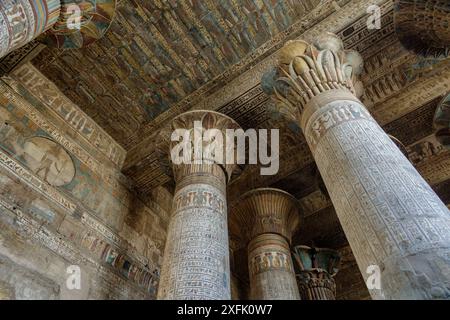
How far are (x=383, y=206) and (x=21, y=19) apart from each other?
10.5 ft

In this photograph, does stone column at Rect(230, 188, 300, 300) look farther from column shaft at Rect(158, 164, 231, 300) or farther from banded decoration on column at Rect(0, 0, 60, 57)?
banded decoration on column at Rect(0, 0, 60, 57)

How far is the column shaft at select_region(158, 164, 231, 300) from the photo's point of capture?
2846 millimetres

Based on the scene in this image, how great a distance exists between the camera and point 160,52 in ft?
18.0

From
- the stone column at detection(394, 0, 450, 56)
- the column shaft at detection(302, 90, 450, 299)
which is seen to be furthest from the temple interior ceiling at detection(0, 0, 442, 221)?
the column shaft at detection(302, 90, 450, 299)

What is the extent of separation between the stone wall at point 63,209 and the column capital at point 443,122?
167 inches

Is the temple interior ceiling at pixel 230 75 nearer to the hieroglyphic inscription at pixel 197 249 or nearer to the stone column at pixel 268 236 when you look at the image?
the stone column at pixel 268 236

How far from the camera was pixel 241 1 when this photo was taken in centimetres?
512

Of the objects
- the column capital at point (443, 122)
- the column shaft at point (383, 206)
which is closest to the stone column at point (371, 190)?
the column shaft at point (383, 206)

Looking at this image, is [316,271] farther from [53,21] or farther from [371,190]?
[53,21]

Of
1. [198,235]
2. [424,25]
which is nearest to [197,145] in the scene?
[198,235]

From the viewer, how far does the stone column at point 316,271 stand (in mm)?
5613

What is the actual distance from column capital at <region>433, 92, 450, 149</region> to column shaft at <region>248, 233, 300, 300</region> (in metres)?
2.62

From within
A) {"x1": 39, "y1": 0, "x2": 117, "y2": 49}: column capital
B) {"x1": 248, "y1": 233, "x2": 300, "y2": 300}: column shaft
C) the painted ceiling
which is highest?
the painted ceiling
